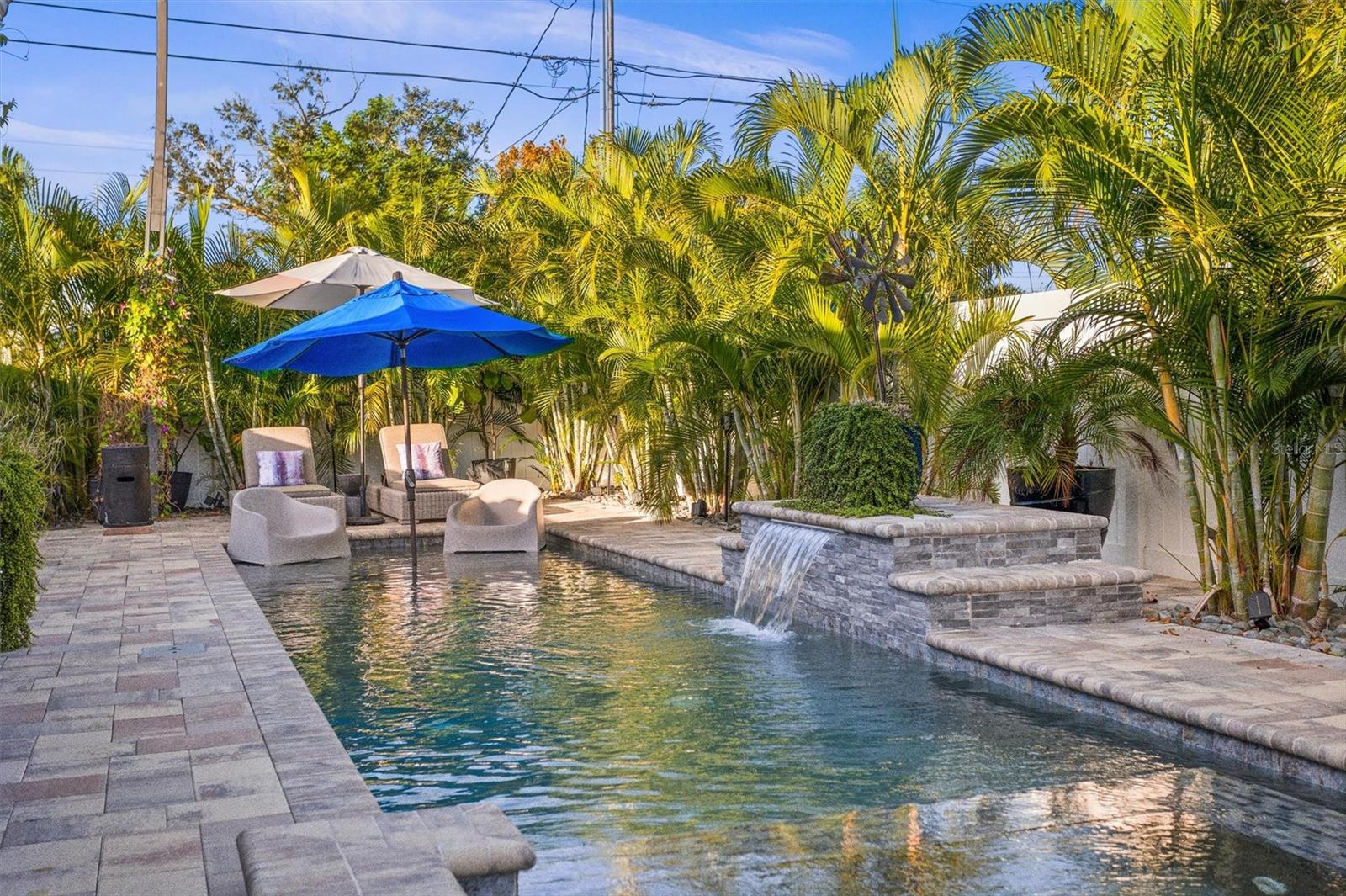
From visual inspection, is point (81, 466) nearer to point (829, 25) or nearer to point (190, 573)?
point (190, 573)

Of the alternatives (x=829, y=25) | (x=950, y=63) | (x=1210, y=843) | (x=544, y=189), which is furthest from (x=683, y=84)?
(x=1210, y=843)

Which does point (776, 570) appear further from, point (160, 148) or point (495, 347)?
point (160, 148)

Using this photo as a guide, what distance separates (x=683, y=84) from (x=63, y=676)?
23034mm

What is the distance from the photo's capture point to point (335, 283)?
35.0 ft

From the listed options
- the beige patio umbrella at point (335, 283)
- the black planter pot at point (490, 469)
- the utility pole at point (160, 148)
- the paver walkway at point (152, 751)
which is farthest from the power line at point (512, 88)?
the paver walkway at point (152, 751)

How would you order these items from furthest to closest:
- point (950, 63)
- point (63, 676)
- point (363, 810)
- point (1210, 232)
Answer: point (950, 63)
point (1210, 232)
point (63, 676)
point (363, 810)

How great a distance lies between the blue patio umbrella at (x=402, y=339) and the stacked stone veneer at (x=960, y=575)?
9.80ft

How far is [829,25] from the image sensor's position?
35000 millimetres

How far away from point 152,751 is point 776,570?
4410mm

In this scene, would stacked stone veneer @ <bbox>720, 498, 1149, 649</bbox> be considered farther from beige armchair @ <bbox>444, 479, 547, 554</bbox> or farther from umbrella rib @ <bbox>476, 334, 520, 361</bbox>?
beige armchair @ <bbox>444, 479, 547, 554</bbox>

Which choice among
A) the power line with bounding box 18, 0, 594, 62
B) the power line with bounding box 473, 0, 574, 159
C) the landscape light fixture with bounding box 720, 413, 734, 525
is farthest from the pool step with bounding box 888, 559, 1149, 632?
the power line with bounding box 473, 0, 574, 159

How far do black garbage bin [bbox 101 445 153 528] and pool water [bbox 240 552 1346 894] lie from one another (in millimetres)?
5610

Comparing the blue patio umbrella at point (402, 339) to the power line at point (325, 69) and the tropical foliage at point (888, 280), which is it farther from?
the power line at point (325, 69)

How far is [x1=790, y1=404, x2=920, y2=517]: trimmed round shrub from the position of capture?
7484 mm
